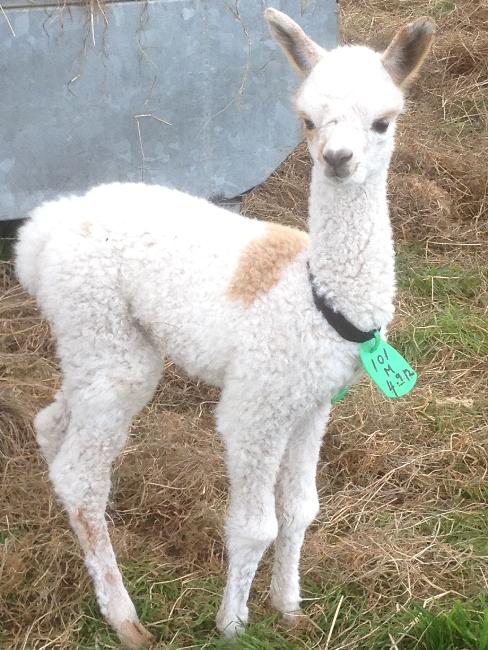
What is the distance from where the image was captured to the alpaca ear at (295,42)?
7.50 feet

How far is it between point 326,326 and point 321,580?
106cm

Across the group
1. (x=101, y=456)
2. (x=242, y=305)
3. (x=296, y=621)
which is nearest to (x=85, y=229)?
(x=242, y=305)

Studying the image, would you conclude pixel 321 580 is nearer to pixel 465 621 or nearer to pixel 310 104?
pixel 465 621

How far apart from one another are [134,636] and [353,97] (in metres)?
1.74

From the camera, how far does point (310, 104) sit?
2.16 meters

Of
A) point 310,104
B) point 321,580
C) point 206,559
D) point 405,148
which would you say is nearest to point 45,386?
point 206,559

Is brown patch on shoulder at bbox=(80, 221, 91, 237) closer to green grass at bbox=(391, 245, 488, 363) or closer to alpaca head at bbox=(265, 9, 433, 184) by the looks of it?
alpaca head at bbox=(265, 9, 433, 184)

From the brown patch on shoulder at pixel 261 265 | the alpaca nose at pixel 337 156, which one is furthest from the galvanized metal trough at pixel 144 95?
the alpaca nose at pixel 337 156

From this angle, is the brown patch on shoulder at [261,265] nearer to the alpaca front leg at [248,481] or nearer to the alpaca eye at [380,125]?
the alpaca front leg at [248,481]

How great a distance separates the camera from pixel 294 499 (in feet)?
8.56

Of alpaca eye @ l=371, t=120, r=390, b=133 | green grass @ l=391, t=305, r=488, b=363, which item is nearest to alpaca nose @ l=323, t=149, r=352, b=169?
alpaca eye @ l=371, t=120, r=390, b=133

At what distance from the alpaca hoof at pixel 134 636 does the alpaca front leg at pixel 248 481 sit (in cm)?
34

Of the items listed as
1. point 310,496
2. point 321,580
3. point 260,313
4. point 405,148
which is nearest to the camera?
point 260,313

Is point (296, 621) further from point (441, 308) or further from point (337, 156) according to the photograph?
point (441, 308)
